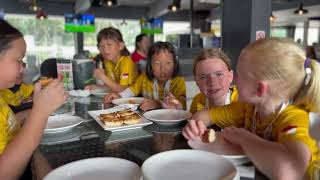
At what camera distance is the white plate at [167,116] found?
A: 3.76 ft

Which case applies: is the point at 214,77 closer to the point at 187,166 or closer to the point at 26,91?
the point at 187,166

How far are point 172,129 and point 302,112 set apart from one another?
19.4 inches

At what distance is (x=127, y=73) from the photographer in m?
2.34

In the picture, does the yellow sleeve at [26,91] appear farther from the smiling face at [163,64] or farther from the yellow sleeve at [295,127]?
the yellow sleeve at [295,127]

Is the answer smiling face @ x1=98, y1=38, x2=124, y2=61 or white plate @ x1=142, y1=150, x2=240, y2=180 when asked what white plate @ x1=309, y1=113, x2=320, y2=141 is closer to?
white plate @ x1=142, y1=150, x2=240, y2=180

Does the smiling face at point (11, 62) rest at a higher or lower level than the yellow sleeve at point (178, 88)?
higher

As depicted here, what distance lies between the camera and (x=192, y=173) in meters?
0.69

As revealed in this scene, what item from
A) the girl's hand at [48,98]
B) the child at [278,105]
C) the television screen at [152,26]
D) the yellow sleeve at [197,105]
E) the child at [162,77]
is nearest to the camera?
the child at [278,105]

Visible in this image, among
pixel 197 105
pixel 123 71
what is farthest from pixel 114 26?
pixel 197 105

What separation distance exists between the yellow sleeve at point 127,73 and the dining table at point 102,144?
1.10 m

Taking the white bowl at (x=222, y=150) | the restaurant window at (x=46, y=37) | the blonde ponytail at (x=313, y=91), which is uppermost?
the restaurant window at (x=46, y=37)

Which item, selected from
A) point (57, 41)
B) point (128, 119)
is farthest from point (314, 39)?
point (128, 119)

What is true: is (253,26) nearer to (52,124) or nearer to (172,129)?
(172,129)

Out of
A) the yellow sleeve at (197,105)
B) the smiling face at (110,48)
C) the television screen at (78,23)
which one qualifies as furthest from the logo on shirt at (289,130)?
the television screen at (78,23)
